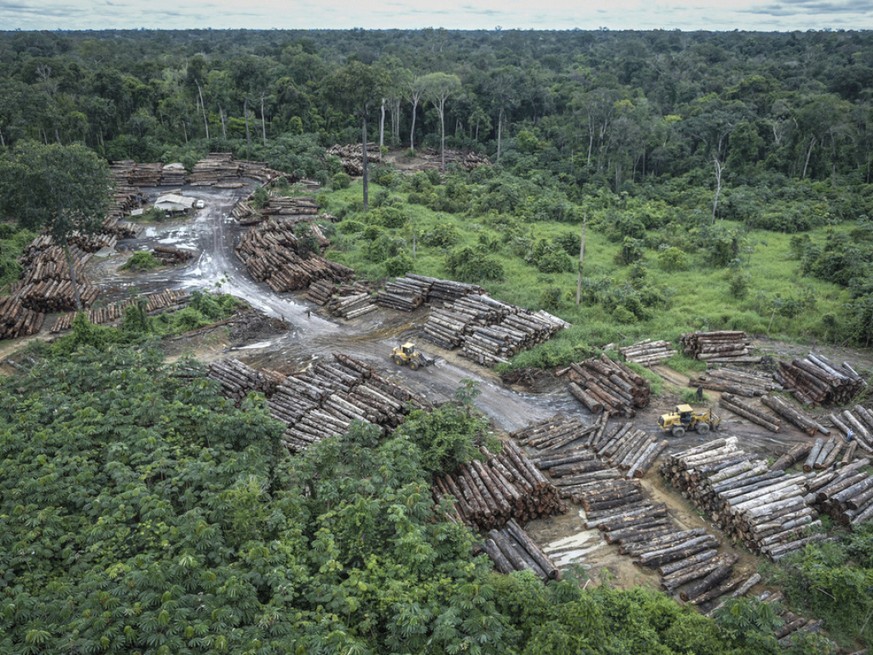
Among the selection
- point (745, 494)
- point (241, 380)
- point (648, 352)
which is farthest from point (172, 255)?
point (745, 494)

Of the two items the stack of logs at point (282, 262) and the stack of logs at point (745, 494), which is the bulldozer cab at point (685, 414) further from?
the stack of logs at point (282, 262)

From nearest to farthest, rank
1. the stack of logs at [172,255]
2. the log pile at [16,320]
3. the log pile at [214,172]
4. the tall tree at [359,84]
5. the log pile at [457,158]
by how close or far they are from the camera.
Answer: the log pile at [16,320] → the stack of logs at [172,255] → the tall tree at [359,84] → the log pile at [214,172] → the log pile at [457,158]

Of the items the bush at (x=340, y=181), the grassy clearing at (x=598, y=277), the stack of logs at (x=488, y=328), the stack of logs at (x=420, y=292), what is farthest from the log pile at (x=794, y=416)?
the bush at (x=340, y=181)

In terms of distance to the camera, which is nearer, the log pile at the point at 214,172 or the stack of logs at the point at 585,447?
the stack of logs at the point at 585,447

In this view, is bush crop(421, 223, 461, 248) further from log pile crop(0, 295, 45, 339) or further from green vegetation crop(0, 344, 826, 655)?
green vegetation crop(0, 344, 826, 655)

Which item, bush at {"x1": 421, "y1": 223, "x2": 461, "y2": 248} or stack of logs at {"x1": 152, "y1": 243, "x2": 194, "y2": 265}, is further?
bush at {"x1": 421, "y1": 223, "x2": 461, "y2": 248}

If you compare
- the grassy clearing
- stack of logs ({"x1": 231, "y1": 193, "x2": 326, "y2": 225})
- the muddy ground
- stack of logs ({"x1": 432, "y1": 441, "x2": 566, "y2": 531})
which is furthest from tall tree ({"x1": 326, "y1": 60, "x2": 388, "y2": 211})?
stack of logs ({"x1": 432, "y1": 441, "x2": 566, "y2": 531})

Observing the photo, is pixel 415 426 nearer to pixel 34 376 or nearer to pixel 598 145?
pixel 34 376
